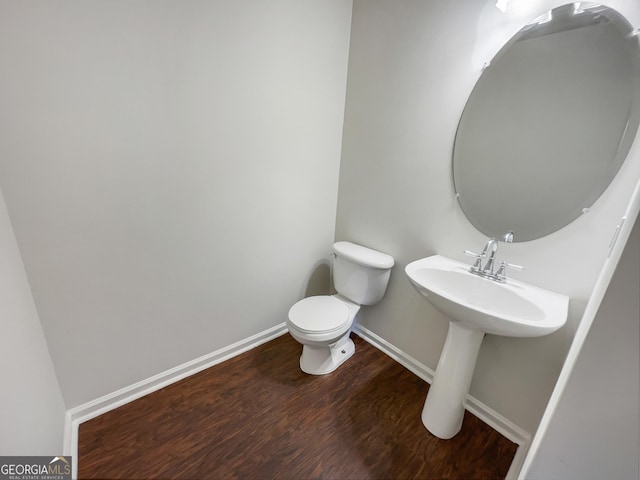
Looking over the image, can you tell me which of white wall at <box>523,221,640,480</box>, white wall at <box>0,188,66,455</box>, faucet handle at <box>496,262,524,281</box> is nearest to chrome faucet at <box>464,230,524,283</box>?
faucet handle at <box>496,262,524,281</box>

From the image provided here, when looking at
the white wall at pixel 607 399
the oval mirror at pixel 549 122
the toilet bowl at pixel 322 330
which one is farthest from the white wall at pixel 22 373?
the oval mirror at pixel 549 122

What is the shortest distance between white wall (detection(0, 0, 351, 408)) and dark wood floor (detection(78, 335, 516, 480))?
0.73 ft

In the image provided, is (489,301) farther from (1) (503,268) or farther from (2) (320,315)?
(2) (320,315)

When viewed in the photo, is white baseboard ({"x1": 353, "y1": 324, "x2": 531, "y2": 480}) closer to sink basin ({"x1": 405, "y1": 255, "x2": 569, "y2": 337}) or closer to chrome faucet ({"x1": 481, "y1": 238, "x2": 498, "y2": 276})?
sink basin ({"x1": 405, "y1": 255, "x2": 569, "y2": 337})

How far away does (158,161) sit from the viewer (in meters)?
1.13

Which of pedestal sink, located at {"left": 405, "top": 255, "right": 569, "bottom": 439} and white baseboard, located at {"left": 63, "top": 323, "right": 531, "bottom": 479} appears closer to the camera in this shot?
pedestal sink, located at {"left": 405, "top": 255, "right": 569, "bottom": 439}

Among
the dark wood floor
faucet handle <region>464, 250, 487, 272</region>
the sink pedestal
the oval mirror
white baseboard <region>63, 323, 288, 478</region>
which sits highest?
the oval mirror

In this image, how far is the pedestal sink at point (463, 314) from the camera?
2.95ft

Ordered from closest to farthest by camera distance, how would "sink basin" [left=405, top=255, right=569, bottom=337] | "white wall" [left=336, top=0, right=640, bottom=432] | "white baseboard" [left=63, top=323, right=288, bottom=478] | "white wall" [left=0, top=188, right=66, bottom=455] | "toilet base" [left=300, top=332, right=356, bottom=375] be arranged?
"white wall" [left=0, top=188, right=66, bottom=455] → "sink basin" [left=405, top=255, right=569, bottom=337] → "white wall" [left=336, top=0, right=640, bottom=432] → "white baseboard" [left=63, top=323, right=288, bottom=478] → "toilet base" [left=300, top=332, right=356, bottom=375]

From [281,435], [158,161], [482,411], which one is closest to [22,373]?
[158,161]

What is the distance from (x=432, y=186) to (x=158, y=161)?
1.34 meters

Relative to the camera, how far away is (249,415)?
127 centimetres

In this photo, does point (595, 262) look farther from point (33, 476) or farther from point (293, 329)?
point (33, 476)

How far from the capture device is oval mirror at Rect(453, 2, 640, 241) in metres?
0.89
